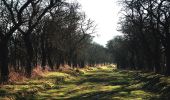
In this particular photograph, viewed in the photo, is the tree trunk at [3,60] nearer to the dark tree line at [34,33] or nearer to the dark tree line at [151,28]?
the dark tree line at [34,33]

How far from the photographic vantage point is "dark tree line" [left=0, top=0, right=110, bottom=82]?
114 feet

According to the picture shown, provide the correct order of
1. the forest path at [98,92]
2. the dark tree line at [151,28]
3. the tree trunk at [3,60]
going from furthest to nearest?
the dark tree line at [151,28] → the tree trunk at [3,60] → the forest path at [98,92]

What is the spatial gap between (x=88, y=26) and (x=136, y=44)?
47.3 feet

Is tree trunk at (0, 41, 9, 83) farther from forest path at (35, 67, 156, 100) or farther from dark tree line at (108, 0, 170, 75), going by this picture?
dark tree line at (108, 0, 170, 75)

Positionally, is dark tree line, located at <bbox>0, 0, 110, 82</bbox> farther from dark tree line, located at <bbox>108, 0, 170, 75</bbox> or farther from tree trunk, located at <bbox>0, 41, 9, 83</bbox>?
dark tree line, located at <bbox>108, 0, 170, 75</bbox>

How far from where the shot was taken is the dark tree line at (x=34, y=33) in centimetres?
3478

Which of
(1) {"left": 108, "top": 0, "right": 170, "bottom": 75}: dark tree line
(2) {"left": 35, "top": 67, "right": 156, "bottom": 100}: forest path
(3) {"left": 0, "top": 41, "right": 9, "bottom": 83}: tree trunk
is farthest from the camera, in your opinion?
(1) {"left": 108, "top": 0, "right": 170, "bottom": 75}: dark tree line

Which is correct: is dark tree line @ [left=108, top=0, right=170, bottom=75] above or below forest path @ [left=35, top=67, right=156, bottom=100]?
above

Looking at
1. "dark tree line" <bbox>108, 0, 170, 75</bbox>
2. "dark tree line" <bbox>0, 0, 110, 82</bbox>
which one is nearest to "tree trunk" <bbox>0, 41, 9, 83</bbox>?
"dark tree line" <bbox>0, 0, 110, 82</bbox>

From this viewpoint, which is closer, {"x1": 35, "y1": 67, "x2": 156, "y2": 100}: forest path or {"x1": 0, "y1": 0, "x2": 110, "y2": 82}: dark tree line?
{"x1": 35, "y1": 67, "x2": 156, "y2": 100}: forest path

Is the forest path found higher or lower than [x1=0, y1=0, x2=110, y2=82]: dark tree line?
lower

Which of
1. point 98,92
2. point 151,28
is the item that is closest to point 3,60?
point 98,92

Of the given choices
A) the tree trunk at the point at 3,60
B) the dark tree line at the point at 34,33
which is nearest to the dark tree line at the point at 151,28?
the dark tree line at the point at 34,33

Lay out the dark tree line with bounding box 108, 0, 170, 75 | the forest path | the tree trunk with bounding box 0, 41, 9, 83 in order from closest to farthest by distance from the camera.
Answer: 1. the forest path
2. the tree trunk with bounding box 0, 41, 9, 83
3. the dark tree line with bounding box 108, 0, 170, 75
